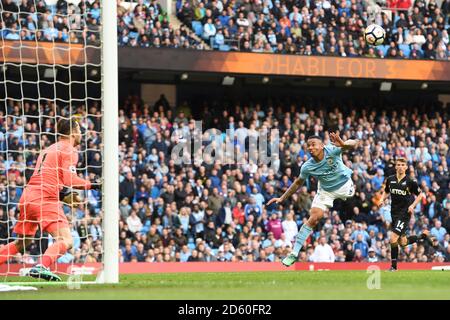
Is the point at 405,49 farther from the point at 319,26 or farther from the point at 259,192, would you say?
the point at 259,192

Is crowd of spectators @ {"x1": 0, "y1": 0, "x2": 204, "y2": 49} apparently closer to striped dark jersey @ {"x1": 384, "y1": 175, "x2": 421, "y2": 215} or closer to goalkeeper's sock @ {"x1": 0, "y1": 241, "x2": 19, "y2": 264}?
striped dark jersey @ {"x1": 384, "y1": 175, "x2": 421, "y2": 215}

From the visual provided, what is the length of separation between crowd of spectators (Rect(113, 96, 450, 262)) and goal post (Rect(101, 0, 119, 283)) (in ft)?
33.7

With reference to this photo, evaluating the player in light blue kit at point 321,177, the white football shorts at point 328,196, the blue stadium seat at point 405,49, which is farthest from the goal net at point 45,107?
the blue stadium seat at point 405,49

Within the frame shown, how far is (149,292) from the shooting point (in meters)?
11.3

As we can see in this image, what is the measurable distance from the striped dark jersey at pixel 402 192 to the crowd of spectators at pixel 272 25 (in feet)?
34.4

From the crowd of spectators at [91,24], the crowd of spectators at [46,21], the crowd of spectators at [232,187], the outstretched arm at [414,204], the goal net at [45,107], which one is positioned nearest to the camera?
the outstretched arm at [414,204]

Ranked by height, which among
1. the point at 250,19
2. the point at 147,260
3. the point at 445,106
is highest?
the point at 250,19

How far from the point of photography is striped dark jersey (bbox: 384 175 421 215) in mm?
18109

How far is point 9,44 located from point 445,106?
607 inches

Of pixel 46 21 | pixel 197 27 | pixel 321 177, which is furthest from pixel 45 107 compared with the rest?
pixel 321 177

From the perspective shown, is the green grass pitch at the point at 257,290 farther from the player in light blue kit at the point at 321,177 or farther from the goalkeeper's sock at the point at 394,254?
the goalkeeper's sock at the point at 394,254

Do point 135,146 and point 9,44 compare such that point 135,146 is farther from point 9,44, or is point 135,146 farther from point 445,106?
point 445,106

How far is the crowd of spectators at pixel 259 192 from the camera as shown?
24.8m
